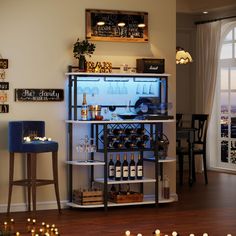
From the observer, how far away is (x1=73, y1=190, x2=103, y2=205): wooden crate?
739 cm

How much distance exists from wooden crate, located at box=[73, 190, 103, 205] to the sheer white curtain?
13.7ft

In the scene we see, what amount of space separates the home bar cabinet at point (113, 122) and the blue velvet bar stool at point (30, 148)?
1.15 ft

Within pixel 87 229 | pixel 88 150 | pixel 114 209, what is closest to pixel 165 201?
pixel 114 209

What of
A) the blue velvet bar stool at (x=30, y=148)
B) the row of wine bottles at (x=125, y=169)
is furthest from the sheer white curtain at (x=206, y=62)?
the blue velvet bar stool at (x=30, y=148)

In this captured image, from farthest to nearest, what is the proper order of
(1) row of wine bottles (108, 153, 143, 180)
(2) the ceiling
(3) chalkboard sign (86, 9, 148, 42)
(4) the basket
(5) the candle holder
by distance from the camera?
(2) the ceiling
(4) the basket
(3) chalkboard sign (86, 9, 148, 42)
(1) row of wine bottles (108, 153, 143, 180)
(5) the candle holder

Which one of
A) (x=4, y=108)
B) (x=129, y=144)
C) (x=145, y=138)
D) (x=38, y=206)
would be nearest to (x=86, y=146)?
(x=129, y=144)

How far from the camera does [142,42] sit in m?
7.99

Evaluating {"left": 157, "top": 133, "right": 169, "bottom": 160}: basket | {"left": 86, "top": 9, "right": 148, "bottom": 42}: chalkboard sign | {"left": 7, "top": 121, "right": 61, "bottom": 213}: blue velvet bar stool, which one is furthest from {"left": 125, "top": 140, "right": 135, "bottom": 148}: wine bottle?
{"left": 86, "top": 9, "right": 148, "bottom": 42}: chalkboard sign

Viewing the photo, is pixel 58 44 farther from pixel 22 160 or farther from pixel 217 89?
pixel 217 89

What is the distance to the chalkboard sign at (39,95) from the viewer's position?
24.4 ft

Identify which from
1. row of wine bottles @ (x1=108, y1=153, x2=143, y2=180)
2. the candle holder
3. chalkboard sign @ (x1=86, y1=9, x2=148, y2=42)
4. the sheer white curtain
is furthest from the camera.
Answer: the sheer white curtain

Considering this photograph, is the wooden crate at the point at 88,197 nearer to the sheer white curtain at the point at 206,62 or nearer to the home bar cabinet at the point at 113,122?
the home bar cabinet at the point at 113,122

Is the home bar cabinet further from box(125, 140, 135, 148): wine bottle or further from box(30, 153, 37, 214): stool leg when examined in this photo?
box(30, 153, 37, 214): stool leg

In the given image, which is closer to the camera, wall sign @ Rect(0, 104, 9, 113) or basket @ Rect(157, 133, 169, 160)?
wall sign @ Rect(0, 104, 9, 113)
